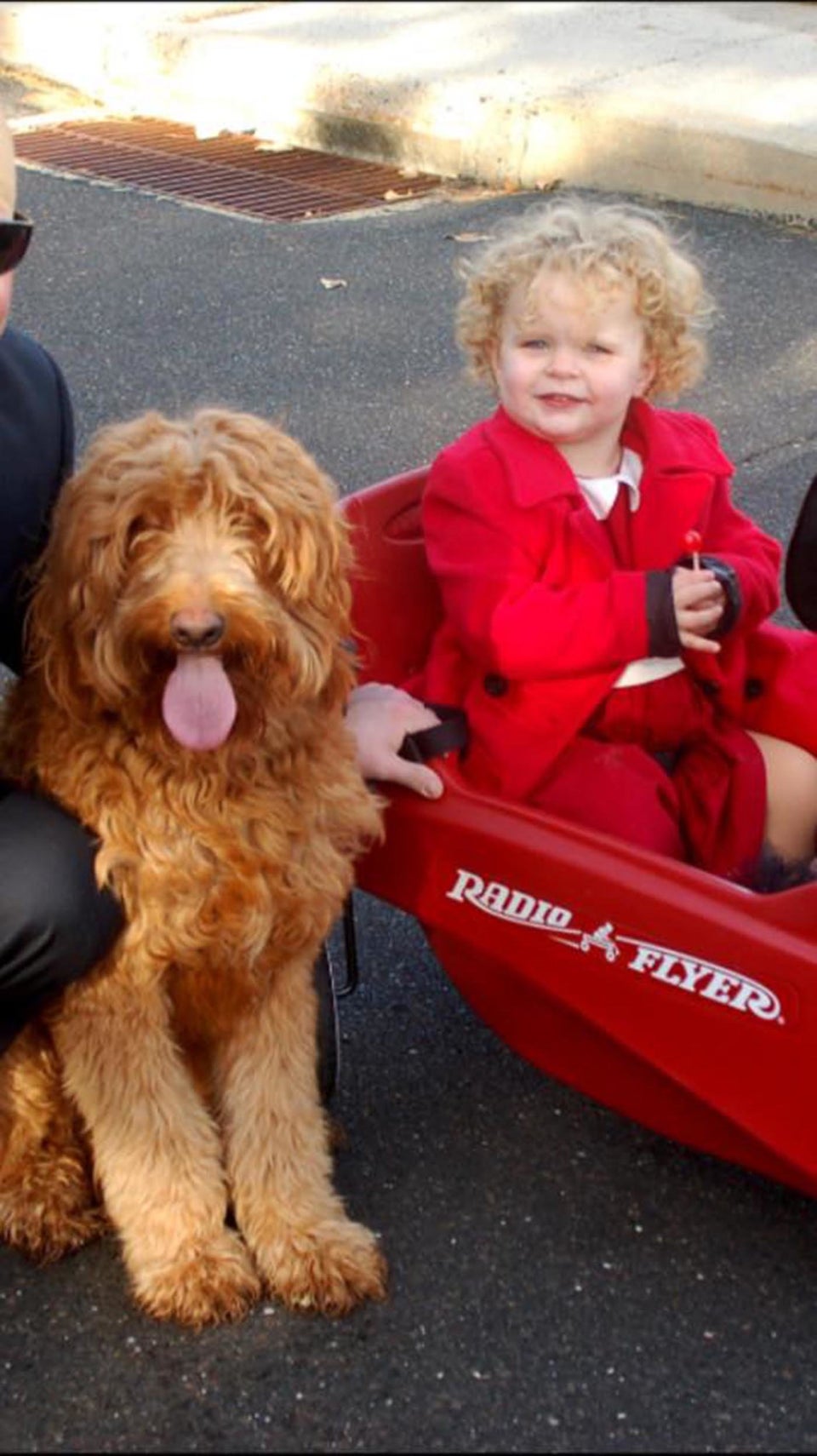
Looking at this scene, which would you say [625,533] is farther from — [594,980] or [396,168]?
[396,168]

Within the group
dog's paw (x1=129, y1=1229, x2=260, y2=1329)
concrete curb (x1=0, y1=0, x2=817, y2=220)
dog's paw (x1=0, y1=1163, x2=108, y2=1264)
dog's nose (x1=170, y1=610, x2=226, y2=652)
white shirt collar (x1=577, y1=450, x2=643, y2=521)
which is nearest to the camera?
dog's nose (x1=170, y1=610, x2=226, y2=652)

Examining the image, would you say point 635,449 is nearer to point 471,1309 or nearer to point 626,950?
point 626,950

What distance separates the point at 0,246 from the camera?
224cm

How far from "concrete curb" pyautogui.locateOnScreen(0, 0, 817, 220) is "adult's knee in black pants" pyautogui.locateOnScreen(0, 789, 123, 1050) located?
16.3 feet

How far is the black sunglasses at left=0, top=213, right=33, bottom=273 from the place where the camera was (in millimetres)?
2232

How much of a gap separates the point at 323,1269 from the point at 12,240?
132 cm

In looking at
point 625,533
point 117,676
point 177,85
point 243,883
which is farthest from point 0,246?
point 177,85

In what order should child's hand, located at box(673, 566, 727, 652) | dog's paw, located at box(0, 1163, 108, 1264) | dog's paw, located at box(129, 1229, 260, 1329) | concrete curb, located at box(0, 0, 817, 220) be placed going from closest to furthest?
dog's paw, located at box(129, 1229, 260, 1329), dog's paw, located at box(0, 1163, 108, 1264), child's hand, located at box(673, 566, 727, 652), concrete curb, located at box(0, 0, 817, 220)

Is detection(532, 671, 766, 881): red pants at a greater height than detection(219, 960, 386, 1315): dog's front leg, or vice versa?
detection(532, 671, 766, 881): red pants

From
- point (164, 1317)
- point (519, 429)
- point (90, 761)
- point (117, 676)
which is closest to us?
point (117, 676)

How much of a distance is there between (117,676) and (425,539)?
0.80m

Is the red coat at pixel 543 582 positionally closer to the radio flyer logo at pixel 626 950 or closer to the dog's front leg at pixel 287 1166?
the radio flyer logo at pixel 626 950

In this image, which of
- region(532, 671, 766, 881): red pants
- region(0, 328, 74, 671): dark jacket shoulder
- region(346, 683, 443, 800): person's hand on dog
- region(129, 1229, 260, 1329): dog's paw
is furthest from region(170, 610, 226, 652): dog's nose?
region(129, 1229, 260, 1329): dog's paw

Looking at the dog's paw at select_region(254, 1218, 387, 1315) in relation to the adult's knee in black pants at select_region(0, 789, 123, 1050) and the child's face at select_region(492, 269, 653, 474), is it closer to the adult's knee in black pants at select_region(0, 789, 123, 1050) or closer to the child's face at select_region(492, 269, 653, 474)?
the adult's knee in black pants at select_region(0, 789, 123, 1050)
